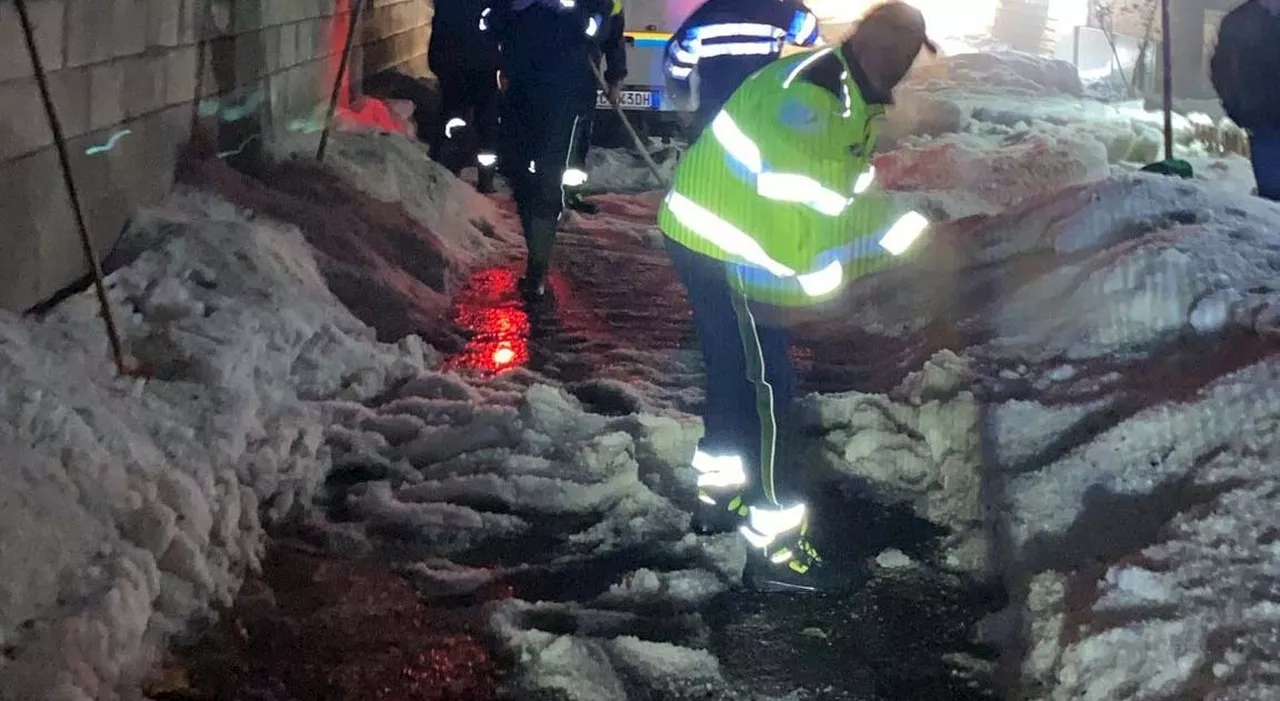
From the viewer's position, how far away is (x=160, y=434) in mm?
4223

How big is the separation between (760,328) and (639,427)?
121cm

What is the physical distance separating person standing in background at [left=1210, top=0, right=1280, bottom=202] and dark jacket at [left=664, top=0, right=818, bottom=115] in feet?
8.30

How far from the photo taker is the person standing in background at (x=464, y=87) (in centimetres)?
955

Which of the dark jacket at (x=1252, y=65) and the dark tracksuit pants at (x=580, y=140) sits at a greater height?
the dark jacket at (x=1252, y=65)

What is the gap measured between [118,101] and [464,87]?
4.08m

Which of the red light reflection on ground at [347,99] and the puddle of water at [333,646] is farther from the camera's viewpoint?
the red light reflection on ground at [347,99]

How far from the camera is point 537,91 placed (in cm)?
690

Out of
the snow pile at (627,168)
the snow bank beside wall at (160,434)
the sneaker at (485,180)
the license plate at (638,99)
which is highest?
the snow bank beside wall at (160,434)

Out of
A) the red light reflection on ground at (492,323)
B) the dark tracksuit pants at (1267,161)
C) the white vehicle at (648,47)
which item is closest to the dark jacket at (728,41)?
the red light reflection on ground at (492,323)

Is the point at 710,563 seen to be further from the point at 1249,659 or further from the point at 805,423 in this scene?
the point at 1249,659

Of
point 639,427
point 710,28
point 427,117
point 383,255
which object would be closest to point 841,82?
point 639,427

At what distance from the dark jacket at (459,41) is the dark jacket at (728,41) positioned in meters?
2.99

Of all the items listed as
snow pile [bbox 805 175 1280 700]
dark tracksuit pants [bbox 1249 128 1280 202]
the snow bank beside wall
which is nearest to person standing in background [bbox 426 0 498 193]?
the snow bank beside wall

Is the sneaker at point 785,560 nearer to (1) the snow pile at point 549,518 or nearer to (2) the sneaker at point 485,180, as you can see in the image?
(1) the snow pile at point 549,518
